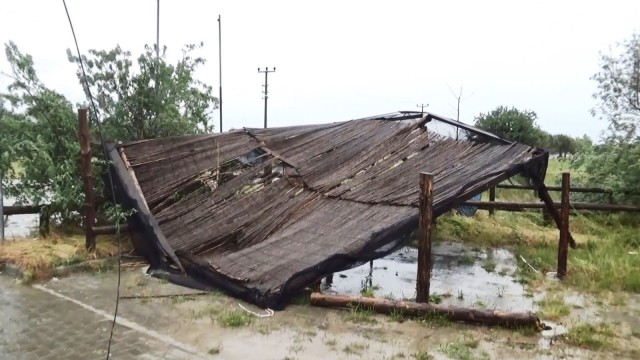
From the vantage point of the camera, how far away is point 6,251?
23.4 ft

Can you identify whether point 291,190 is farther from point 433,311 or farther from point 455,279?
point 433,311

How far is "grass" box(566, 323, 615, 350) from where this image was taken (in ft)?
15.5

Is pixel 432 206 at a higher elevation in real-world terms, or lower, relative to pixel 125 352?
higher

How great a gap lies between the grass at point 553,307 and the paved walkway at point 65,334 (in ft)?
11.7

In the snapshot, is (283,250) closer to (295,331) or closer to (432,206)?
(295,331)

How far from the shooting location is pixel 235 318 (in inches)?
206

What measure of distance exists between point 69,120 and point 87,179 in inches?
47.3

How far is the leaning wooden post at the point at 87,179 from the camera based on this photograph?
7.32 meters

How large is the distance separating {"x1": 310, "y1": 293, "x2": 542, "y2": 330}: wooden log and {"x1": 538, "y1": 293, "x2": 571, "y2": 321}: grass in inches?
19.0

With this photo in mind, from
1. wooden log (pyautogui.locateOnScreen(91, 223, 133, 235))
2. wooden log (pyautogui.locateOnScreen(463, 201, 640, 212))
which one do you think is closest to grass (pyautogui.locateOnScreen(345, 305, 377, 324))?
wooden log (pyautogui.locateOnScreen(91, 223, 133, 235))

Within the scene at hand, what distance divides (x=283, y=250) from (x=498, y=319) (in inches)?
96.3

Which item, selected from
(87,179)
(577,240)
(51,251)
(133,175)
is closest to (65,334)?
(51,251)

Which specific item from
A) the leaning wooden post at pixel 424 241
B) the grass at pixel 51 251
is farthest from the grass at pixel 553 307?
the grass at pixel 51 251

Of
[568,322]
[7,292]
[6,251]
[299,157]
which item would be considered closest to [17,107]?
[6,251]
